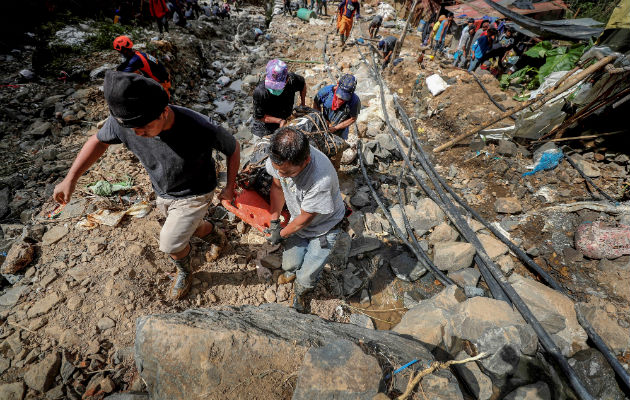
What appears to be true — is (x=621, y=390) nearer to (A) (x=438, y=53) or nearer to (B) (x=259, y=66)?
(B) (x=259, y=66)

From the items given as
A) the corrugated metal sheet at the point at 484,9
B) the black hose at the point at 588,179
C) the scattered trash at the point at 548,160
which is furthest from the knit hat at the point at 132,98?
the corrugated metal sheet at the point at 484,9

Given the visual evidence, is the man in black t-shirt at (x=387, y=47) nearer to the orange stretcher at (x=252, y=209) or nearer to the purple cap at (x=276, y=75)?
the purple cap at (x=276, y=75)

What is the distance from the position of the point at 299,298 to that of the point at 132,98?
7.78 feet

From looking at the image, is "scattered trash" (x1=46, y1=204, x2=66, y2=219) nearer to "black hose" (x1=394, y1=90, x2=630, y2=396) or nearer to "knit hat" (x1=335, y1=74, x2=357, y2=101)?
"knit hat" (x1=335, y1=74, x2=357, y2=101)

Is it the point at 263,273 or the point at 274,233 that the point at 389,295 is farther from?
the point at 274,233

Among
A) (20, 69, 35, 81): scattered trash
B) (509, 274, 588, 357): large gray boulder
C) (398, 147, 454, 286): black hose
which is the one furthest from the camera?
(20, 69, 35, 81): scattered trash

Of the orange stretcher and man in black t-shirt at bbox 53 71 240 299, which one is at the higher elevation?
man in black t-shirt at bbox 53 71 240 299

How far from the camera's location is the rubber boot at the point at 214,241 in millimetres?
3230

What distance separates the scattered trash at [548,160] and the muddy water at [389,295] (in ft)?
11.5

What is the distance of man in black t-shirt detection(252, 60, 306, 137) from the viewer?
3.69 meters

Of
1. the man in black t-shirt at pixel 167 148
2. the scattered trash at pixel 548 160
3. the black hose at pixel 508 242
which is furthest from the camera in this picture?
the scattered trash at pixel 548 160

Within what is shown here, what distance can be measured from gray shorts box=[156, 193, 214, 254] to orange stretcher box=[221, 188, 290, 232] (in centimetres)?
49

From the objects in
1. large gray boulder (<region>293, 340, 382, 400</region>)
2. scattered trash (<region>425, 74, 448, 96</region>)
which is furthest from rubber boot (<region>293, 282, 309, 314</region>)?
scattered trash (<region>425, 74, 448, 96</region>)

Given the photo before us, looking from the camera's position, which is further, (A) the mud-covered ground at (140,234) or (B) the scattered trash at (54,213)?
(B) the scattered trash at (54,213)
